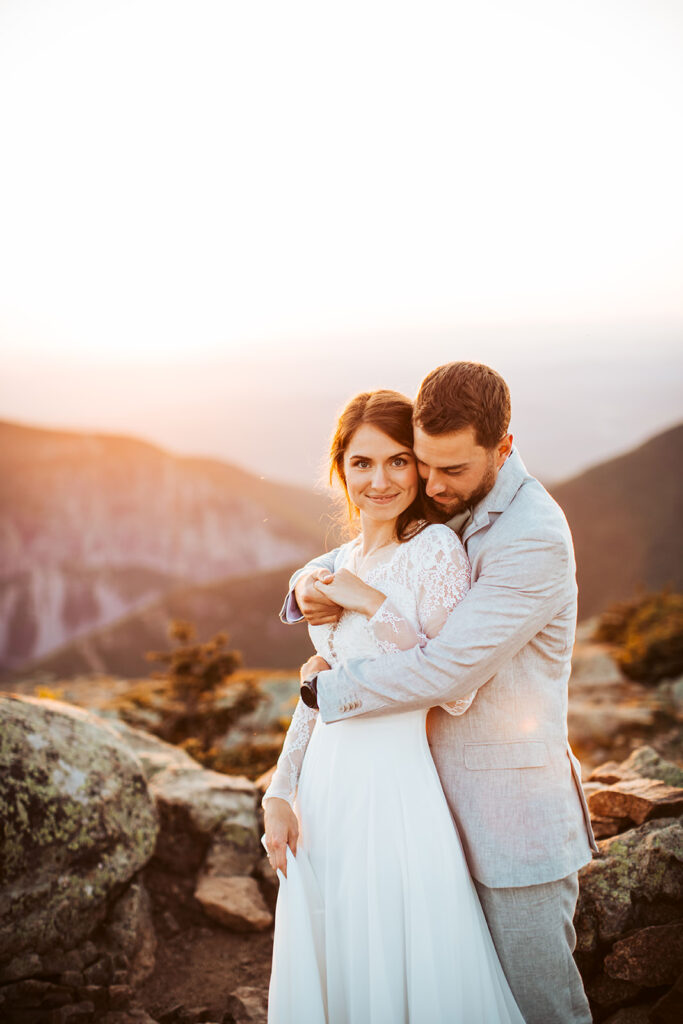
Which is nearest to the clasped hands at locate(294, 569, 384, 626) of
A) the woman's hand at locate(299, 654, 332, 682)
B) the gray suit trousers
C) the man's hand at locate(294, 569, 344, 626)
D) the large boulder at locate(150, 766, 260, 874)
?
the man's hand at locate(294, 569, 344, 626)

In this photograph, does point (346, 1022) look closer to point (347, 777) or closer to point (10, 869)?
point (347, 777)

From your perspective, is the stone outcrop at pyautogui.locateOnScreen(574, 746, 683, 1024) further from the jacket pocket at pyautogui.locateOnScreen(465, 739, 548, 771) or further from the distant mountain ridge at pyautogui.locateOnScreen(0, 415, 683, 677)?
the distant mountain ridge at pyautogui.locateOnScreen(0, 415, 683, 677)

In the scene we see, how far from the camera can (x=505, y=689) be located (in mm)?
2643

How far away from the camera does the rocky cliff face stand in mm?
29359

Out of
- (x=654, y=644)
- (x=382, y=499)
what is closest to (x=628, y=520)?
(x=654, y=644)

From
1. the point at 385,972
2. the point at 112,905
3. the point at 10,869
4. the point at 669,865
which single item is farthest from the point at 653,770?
the point at 10,869

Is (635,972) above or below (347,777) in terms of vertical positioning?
below

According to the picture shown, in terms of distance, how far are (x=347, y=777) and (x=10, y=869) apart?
213cm

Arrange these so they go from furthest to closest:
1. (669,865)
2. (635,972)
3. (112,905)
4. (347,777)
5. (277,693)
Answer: (277,693), (112,905), (669,865), (635,972), (347,777)

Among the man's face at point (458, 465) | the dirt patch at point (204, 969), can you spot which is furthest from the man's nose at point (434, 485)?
the dirt patch at point (204, 969)

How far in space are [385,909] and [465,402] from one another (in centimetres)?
199

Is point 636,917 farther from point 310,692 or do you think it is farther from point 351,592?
point 351,592

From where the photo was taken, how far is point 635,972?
10.7 ft

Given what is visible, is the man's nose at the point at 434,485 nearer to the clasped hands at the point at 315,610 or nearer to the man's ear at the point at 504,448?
the man's ear at the point at 504,448
